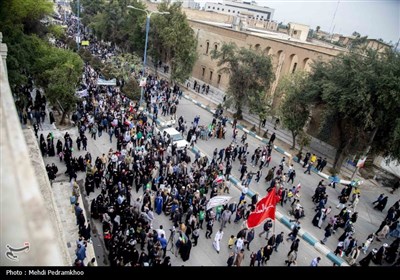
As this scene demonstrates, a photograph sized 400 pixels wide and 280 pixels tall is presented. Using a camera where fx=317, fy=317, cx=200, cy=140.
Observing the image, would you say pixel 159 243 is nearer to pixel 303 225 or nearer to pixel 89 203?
pixel 89 203

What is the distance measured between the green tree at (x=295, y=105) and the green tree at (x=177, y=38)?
13.0 meters

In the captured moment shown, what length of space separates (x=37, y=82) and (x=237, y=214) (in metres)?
15.3

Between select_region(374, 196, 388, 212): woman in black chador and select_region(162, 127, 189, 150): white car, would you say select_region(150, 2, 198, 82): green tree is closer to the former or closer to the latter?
select_region(162, 127, 189, 150): white car

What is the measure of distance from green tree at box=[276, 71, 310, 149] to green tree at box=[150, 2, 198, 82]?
1302 centimetres

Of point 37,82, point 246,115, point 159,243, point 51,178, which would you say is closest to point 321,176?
point 246,115

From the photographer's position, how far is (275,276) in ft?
7.18

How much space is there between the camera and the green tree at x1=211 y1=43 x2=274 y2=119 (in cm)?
2573

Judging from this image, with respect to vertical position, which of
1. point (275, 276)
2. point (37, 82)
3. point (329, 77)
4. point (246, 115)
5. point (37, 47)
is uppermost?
point (275, 276)

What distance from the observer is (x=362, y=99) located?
17906 mm

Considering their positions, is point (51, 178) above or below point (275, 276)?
below

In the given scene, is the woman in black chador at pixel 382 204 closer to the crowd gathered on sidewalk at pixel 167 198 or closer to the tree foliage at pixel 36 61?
the crowd gathered on sidewalk at pixel 167 198

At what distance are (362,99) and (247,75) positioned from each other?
990 centimetres

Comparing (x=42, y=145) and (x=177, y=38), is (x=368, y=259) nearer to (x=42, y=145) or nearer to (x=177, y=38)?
(x=42, y=145)

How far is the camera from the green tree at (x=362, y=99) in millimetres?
17891
